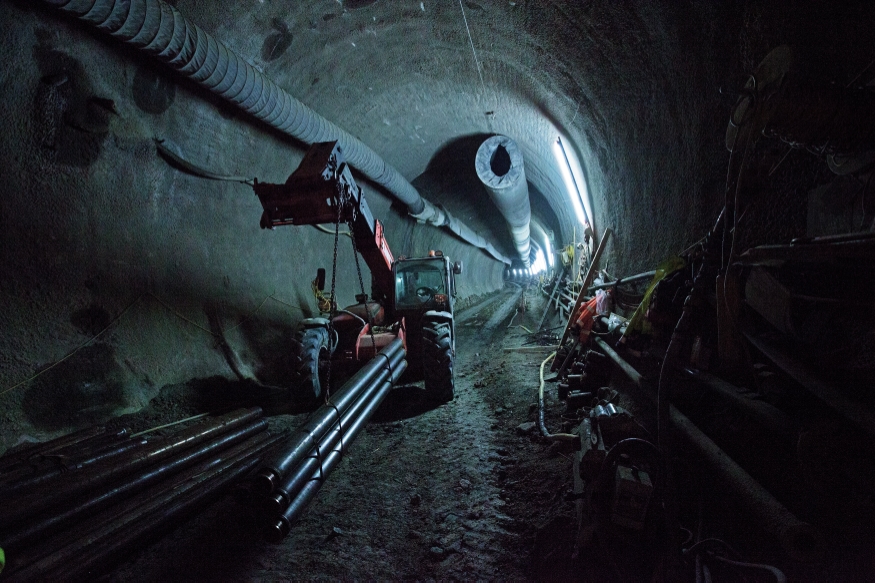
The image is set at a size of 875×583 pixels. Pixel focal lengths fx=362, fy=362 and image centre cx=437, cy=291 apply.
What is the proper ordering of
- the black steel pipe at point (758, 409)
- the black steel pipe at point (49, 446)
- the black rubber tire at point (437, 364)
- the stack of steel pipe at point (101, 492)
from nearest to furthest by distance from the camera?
the black steel pipe at point (758, 409), the stack of steel pipe at point (101, 492), the black steel pipe at point (49, 446), the black rubber tire at point (437, 364)

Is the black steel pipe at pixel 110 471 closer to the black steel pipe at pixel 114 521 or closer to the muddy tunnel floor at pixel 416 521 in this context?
the black steel pipe at pixel 114 521

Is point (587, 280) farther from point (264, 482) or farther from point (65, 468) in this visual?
point (65, 468)

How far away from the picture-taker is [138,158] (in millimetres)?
4582

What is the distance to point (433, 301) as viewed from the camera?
6.05 meters

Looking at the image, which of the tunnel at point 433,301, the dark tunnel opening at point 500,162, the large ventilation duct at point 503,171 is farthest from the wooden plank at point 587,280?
the dark tunnel opening at point 500,162

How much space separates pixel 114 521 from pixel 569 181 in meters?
8.13

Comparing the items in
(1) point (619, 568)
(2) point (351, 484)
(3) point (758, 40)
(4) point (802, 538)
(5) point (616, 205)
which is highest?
(3) point (758, 40)

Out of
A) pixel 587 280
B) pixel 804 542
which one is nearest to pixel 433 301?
pixel 587 280

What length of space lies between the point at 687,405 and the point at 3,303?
6181 mm

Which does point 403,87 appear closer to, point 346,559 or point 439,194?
point 439,194

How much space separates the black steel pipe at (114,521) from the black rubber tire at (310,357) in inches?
48.2

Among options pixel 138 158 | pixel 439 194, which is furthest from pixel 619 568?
pixel 439 194

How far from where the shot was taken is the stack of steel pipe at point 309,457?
1963 mm

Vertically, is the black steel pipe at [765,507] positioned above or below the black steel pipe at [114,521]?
→ above
